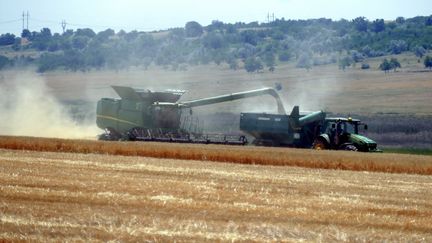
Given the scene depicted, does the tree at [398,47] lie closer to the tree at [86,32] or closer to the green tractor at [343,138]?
the tree at [86,32]

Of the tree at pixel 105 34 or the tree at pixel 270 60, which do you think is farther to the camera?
the tree at pixel 105 34

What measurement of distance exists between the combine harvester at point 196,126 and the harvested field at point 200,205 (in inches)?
642

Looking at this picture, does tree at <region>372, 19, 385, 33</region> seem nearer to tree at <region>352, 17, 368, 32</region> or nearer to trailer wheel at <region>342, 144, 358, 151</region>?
tree at <region>352, 17, 368, 32</region>

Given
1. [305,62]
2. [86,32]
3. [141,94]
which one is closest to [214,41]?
[86,32]

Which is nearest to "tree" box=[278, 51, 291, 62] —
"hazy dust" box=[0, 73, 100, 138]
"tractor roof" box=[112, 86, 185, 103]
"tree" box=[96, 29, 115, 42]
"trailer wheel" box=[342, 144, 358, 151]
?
"tree" box=[96, 29, 115, 42]

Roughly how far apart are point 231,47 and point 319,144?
444 feet

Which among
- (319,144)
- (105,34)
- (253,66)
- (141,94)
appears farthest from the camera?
(105,34)

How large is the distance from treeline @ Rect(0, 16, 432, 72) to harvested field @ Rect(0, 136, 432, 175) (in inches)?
3293

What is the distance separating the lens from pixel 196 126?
162 ft

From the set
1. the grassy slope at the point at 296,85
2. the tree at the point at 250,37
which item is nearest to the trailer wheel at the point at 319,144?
the grassy slope at the point at 296,85

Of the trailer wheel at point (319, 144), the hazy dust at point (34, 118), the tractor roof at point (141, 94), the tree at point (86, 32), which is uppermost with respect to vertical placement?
the tree at point (86, 32)

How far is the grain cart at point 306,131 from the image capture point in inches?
1684

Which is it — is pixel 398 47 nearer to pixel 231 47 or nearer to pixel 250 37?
pixel 231 47

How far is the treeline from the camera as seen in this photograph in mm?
142125
